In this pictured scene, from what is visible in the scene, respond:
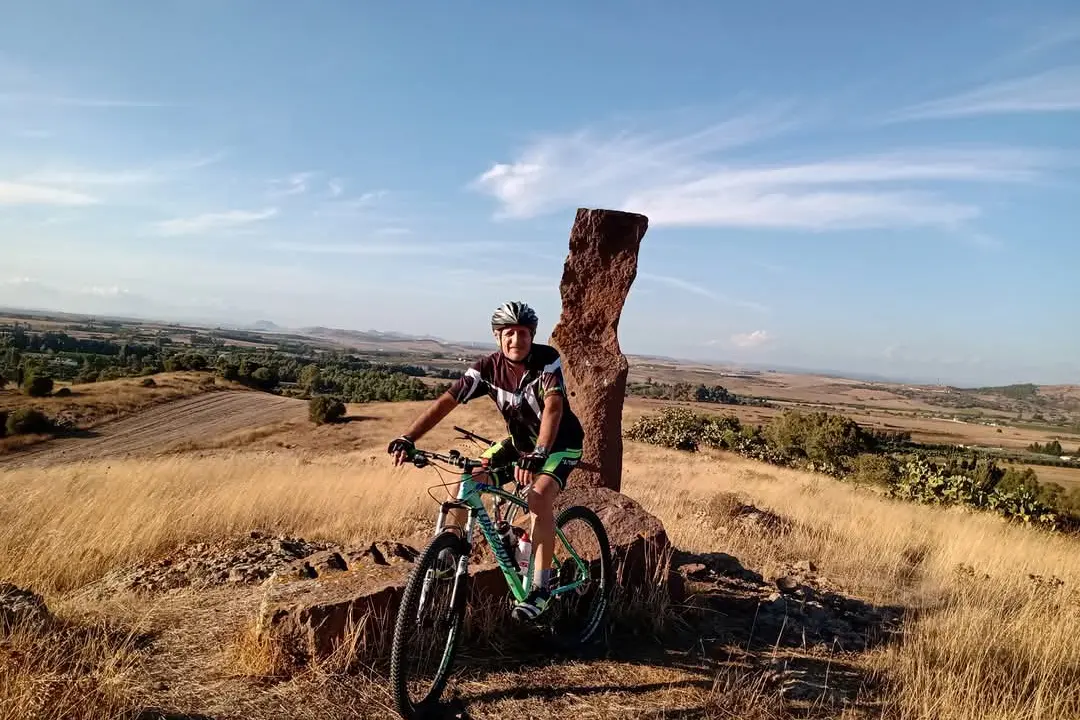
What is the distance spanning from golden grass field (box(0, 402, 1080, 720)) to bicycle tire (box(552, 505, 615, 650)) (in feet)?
0.79

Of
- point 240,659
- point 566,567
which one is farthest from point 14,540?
point 566,567

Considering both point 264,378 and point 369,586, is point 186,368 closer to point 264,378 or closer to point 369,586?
point 264,378

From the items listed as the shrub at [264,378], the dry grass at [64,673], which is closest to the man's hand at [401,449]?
the dry grass at [64,673]

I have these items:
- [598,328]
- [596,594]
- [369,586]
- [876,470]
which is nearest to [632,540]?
[596,594]

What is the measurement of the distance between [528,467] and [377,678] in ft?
4.97

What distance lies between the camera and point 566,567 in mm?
4773

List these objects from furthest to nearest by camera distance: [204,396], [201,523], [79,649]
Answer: [204,396] < [201,523] < [79,649]

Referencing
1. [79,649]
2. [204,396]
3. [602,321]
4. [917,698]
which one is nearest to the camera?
[79,649]

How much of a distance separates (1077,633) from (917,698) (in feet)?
7.46

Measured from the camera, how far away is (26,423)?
28.2m

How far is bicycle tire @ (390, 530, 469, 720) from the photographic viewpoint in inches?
132

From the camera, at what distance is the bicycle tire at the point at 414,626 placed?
3.36 metres

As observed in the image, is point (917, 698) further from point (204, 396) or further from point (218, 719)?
point (204, 396)

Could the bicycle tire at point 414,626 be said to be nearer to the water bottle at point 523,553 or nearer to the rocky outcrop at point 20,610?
the water bottle at point 523,553
